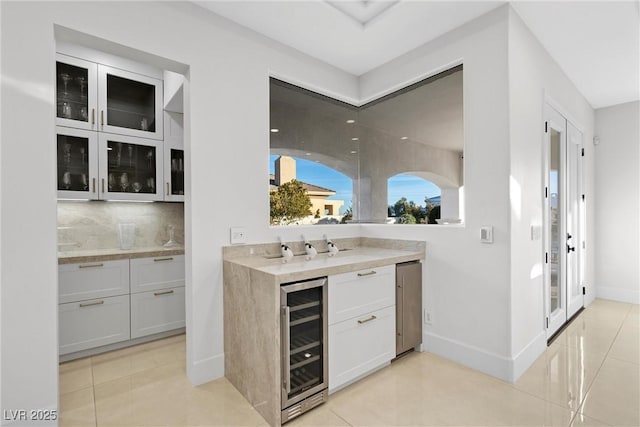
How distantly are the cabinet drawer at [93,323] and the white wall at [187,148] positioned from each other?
101 centimetres

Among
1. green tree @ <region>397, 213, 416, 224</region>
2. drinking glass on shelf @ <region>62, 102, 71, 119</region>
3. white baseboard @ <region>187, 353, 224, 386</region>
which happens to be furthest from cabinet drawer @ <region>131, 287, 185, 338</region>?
green tree @ <region>397, 213, 416, 224</region>

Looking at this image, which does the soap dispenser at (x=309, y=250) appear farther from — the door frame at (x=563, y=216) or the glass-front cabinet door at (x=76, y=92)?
the glass-front cabinet door at (x=76, y=92)

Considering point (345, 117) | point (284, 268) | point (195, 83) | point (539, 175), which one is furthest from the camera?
point (345, 117)

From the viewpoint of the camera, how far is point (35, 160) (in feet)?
5.59

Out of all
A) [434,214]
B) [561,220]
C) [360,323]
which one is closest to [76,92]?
[360,323]

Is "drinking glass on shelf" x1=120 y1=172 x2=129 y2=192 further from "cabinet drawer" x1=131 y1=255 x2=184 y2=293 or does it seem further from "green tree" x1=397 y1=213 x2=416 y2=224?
"green tree" x1=397 y1=213 x2=416 y2=224

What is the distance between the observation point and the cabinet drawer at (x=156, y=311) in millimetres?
2910

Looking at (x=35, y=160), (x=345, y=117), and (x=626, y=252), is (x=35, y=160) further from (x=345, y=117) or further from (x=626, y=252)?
(x=626, y=252)

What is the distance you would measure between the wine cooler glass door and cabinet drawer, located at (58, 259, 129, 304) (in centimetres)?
190

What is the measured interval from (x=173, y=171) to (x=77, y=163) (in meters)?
0.81

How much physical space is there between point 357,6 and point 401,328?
2.55m

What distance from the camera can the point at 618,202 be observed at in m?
4.24

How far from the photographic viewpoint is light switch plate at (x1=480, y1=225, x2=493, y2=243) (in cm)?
231

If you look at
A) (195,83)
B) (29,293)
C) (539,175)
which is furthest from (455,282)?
(29,293)
